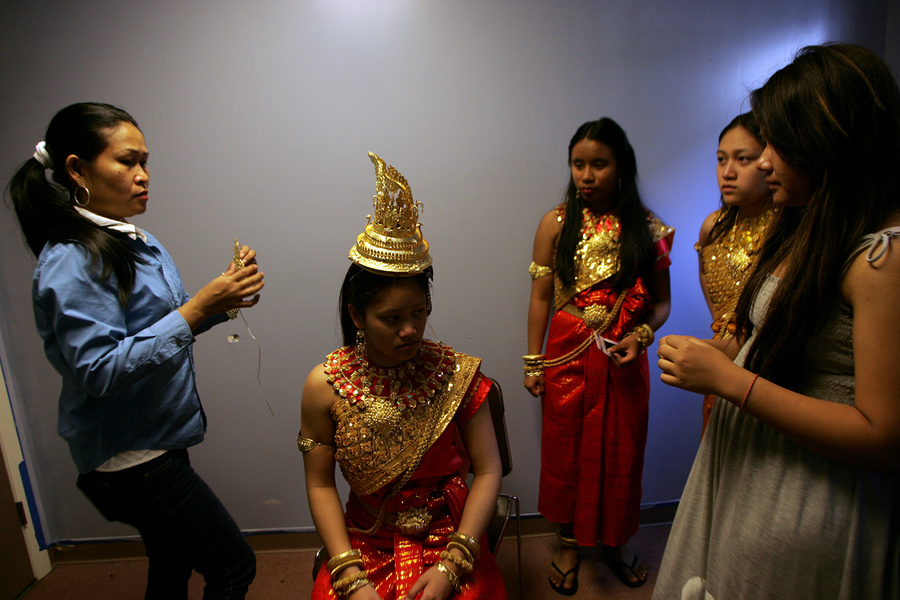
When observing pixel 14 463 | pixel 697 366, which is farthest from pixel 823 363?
pixel 14 463

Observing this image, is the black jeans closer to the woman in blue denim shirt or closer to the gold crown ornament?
the woman in blue denim shirt

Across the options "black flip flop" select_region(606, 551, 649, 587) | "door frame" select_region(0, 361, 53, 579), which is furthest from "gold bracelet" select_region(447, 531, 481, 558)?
"door frame" select_region(0, 361, 53, 579)

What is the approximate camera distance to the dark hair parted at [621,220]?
1.83 meters

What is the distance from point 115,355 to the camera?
1.14 meters

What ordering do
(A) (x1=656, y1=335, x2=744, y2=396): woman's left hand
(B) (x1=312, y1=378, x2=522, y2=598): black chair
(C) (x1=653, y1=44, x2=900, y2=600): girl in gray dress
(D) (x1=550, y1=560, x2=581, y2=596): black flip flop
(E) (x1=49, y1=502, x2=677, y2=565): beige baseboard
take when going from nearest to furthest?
(C) (x1=653, y1=44, x2=900, y2=600): girl in gray dress, (A) (x1=656, y1=335, x2=744, y2=396): woman's left hand, (B) (x1=312, y1=378, x2=522, y2=598): black chair, (D) (x1=550, y1=560, x2=581, y2=596): black flip flop, (E) (x1=49, y1=502, x2=677, y2=565): beige baseboard

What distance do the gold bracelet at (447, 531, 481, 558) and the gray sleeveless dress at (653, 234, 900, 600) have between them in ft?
1.60

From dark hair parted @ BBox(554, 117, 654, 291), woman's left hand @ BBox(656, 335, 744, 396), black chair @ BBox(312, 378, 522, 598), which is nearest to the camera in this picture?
woman's left hand @ BBox(656, 335, 744, 396)

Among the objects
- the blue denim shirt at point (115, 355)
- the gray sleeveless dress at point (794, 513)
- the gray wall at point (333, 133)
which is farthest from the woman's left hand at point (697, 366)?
the gray wall at point (333, 133)

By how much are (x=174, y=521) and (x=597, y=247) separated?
1.65 meters

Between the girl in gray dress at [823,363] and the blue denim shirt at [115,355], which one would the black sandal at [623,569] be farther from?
the blue denim shirt at [115,355]

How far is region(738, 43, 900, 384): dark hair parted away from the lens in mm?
817

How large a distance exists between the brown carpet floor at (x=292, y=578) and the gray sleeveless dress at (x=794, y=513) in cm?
118

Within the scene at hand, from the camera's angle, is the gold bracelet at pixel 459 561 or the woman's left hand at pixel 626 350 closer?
the gold bracelet at pixel 459 561

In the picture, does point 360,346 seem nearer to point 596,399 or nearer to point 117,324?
point 117,324
